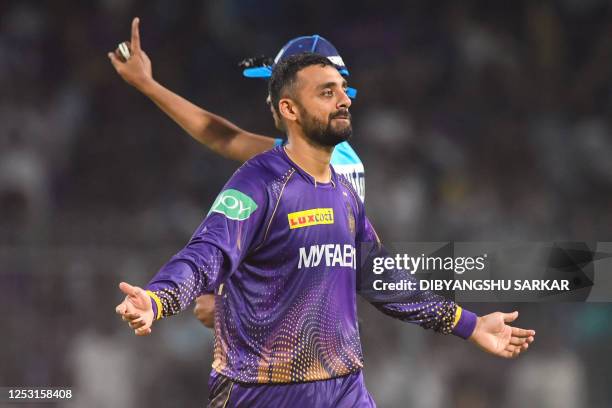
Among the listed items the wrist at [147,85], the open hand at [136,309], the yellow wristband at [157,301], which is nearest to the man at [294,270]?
the yellow wristband at [157,301]

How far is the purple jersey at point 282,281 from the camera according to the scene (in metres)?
3.62

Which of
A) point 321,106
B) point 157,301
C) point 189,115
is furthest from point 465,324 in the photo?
point 189,115

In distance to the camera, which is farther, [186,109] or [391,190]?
[391,190]

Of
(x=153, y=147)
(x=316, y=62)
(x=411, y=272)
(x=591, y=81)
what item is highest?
(x=591, y=81)

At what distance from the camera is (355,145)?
8.62 meters

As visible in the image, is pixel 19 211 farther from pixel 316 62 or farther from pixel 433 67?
pixel 316 62

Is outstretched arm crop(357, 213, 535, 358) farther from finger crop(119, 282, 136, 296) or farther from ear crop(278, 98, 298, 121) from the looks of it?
finger crop(119, 282, 136, 296)

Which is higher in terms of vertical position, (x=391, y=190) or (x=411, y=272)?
(x=391, y=190)

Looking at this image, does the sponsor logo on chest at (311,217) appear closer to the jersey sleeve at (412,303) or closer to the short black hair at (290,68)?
the jersey sleeve at (412,303)

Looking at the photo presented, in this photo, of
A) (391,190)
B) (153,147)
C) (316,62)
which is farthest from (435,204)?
(316,62)

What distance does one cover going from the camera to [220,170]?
28.2ft

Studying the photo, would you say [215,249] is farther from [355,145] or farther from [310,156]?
[355,145]

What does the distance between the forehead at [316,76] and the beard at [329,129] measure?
5.2 inches

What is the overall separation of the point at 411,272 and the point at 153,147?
4.71 metres
